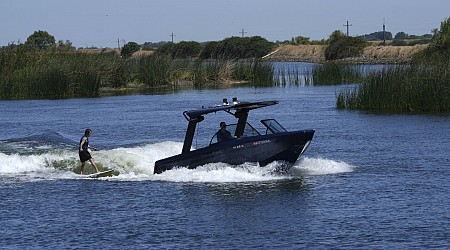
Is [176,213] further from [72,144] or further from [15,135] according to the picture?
[15,135]

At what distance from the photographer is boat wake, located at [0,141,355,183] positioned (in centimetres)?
2591

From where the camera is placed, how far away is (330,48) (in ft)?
444

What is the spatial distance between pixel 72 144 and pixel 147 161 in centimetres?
617

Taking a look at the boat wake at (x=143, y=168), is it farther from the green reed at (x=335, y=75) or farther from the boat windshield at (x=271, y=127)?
the green reed at (x=335, y=75)

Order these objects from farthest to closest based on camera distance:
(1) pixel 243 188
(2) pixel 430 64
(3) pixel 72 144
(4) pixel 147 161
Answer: (2) pixel 430 64 < (3) pixel 72 144 < (4) pixel 147 161 < (1) pixel 243 188

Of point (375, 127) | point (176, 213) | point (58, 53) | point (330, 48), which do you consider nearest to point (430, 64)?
point (375, 127)

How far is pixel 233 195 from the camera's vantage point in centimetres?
2372

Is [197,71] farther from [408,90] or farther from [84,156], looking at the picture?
[84,156]

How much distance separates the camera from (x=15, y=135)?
131 feet

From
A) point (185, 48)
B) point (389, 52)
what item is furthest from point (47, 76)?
point (389, 52)

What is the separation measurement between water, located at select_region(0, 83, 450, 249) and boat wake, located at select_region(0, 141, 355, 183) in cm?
4

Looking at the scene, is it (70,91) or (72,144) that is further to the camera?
(70,91)

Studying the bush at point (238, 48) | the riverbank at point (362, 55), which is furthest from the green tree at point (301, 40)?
the bush at point (238, 48)

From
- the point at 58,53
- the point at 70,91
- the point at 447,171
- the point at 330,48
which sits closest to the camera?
the point at 447,171
